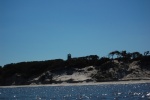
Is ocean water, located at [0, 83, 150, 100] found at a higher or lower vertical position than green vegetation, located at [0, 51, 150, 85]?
lower

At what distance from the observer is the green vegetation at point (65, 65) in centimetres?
13862

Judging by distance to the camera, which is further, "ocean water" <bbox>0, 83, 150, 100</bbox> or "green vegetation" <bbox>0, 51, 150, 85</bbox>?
"green vegetation" <bbox>0, 51, 150, 85</bbox>

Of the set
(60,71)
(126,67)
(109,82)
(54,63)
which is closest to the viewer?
(109,82)

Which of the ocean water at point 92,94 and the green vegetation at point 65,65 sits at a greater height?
the green vegetation at point 65,65

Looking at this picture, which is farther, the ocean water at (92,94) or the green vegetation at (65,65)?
the green vegetation at (65,65)

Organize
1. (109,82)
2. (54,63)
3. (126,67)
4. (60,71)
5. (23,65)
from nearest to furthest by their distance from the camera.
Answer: (109,82), (126,67), (60,71), (54,63), (23,65)

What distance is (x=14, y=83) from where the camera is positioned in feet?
513

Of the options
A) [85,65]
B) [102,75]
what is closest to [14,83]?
[85,65]

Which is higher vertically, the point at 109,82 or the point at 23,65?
the point at 23,65

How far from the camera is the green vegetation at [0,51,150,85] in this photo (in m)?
139

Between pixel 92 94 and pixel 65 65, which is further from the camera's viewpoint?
pixel 65 65

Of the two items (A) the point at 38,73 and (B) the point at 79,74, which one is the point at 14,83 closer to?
(A) the point at 38,73

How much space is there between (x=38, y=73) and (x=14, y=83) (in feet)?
43.7

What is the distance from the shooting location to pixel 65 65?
147m
